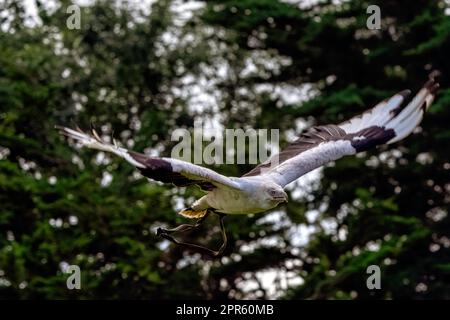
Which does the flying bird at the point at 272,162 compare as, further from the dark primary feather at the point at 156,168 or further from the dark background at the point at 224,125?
the dark background at the point at 224,125

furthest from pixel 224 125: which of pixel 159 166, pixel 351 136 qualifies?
pixel 159 166

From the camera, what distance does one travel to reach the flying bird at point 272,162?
9745 mm

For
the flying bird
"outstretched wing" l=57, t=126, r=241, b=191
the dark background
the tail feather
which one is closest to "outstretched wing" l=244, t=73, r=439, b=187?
the flying bird

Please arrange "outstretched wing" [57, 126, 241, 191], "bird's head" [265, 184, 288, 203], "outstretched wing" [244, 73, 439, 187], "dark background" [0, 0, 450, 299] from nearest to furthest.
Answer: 1. "outstretched wing" [57, 126, 241, 191]
2. "bird's head" [265, 184, 288, 203]
3. "outstretched wing" [244, 73, 439, 187]
4. "dark background" [0, 0, 450, 299]

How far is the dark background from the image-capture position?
20.8 m

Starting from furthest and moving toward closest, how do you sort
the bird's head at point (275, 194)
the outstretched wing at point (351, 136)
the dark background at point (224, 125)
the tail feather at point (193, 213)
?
the dark background at point (224, 125)
the outstretched wing at point (351, 136)
the tail feather at point (193, 213)
the bird's head at point (275, 194)

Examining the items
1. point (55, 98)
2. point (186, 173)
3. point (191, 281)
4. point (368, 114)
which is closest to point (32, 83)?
point (55, 98)

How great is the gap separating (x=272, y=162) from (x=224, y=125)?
38.8ft

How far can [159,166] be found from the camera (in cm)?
965

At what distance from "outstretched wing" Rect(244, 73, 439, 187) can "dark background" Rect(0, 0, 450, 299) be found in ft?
24.5

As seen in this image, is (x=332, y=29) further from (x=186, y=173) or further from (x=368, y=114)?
(x=186, y=173)

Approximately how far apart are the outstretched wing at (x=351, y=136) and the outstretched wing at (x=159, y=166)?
1402 millimetres

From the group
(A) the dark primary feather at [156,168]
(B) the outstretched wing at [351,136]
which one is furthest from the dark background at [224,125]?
(A) the dark primary feather at [156,168]

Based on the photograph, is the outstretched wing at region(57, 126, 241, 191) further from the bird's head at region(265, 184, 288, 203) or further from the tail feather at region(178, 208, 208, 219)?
the tail feather at region(178, 208, 208, 219)
